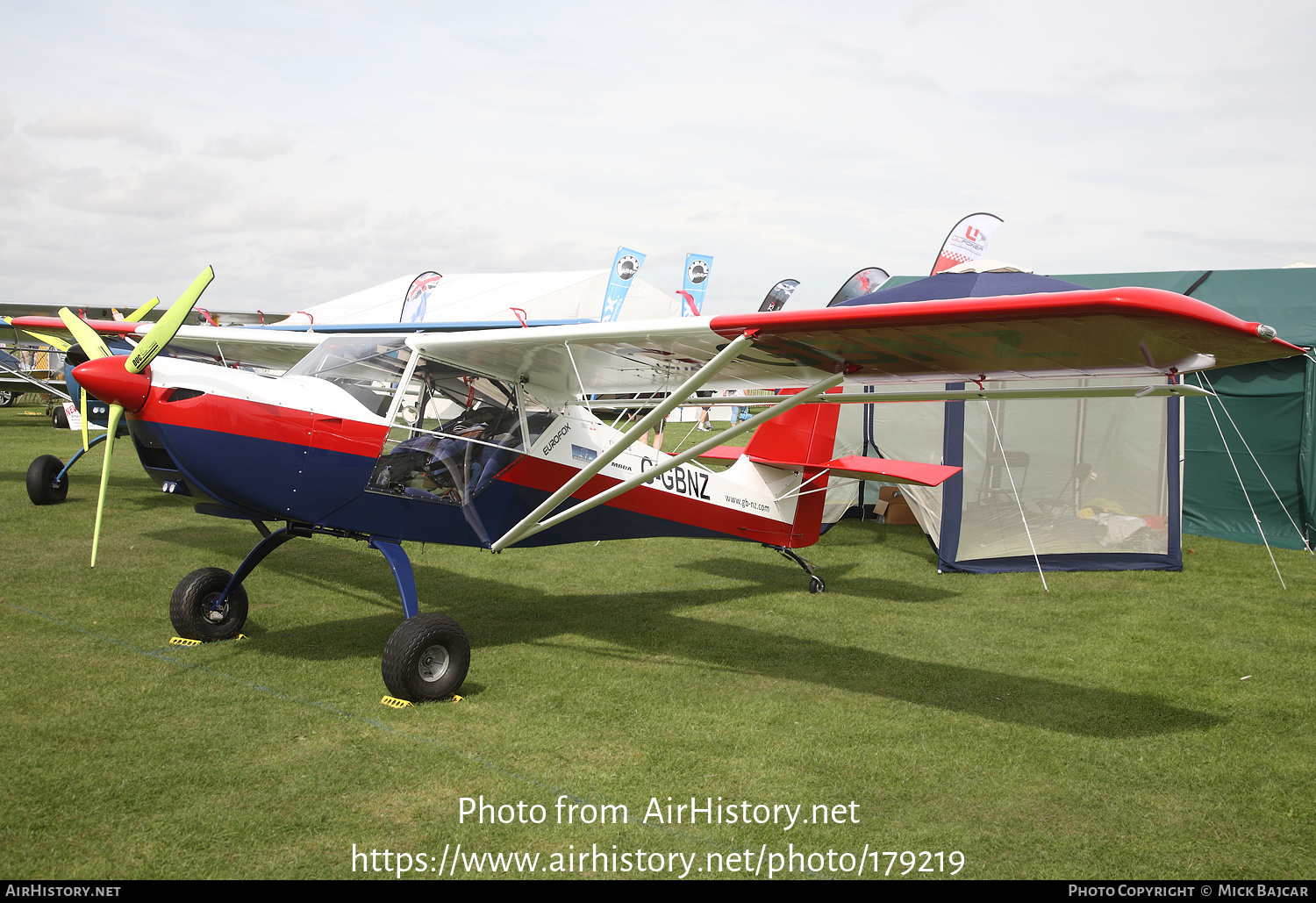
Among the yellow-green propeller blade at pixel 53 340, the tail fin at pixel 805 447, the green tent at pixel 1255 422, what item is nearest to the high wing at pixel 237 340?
the yellow-green propeller blade at pixel 53 340

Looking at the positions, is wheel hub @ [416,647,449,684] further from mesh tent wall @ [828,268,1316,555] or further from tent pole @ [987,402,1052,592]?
mesh tent wall @ [828,268,1316,555]

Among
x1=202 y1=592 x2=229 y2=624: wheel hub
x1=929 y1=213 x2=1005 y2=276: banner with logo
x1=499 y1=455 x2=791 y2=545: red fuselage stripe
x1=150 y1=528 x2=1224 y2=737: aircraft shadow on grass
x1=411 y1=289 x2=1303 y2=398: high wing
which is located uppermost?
x1=929 y1=213 x2=1005 y2=276: banner with logo

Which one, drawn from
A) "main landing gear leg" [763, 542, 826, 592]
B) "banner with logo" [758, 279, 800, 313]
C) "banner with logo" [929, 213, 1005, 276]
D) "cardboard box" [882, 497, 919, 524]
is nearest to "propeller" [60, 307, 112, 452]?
"main landing gear leg" [763, 542, 826, 592]

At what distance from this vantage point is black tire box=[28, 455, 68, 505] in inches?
446

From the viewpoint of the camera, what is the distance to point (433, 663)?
4.93 meters

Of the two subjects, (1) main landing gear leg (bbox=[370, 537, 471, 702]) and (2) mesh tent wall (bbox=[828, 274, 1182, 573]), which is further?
(2) mesh tent wall (bbox=[828, 274, 1182, 573])

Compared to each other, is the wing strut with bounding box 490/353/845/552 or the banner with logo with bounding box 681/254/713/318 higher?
the banner with logo with bounding box 681/254/713/318

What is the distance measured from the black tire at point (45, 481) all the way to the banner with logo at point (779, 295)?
1513cm

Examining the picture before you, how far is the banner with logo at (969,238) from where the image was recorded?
13523mm

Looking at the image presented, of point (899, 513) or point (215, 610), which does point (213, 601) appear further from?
point (899, 513)

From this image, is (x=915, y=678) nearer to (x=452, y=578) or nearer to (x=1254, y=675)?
(x=1254, y=675)

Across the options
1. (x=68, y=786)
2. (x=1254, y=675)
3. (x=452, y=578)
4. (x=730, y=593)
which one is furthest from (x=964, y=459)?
(x=68, y=786)

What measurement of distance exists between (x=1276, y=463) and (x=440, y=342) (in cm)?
1133

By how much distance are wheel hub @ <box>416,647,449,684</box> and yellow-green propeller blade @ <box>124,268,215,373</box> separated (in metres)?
2.29
